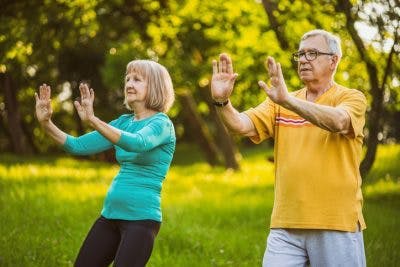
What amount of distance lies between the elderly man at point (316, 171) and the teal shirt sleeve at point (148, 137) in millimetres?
404

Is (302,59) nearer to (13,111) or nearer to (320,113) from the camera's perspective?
(320,113)

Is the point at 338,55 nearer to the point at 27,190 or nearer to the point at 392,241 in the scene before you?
the point at 392,241

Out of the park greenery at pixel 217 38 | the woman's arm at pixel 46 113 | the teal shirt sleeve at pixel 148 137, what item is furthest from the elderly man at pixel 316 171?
the park greenery at pixel 217 38

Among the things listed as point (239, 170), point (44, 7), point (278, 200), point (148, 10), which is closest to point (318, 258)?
point (278, 200)

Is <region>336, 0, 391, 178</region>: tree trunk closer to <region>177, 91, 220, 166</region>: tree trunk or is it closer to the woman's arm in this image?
the woman's arm

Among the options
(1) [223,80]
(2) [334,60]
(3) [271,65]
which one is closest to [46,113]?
(1) [223,80]

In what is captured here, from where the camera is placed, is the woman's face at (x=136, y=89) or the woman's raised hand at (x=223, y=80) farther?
the woman's face at (x=136, y=89)

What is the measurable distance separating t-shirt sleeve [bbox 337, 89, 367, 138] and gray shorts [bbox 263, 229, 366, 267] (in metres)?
0.62

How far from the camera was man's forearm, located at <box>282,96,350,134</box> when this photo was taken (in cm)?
369

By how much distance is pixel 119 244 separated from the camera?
4.36 m

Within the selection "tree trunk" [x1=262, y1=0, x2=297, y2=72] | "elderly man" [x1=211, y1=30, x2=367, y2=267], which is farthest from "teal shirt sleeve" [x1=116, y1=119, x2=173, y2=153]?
"tree trunk" [x1=262, y1=0, x2=297, y2=72]

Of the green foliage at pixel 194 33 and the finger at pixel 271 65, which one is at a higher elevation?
the green foliage at pixel 194 33

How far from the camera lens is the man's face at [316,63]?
13.7 feet

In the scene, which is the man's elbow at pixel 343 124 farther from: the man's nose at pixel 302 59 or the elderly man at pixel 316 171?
the man's nose at pixel 302 59
